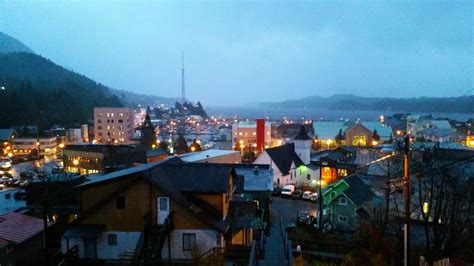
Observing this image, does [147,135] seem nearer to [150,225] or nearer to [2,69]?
[150,225]

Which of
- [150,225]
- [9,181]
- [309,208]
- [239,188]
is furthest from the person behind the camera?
[9,181]

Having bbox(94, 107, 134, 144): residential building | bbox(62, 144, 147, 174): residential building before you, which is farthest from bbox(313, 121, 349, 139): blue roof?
bbox(94, 107, 134, 144): residential building

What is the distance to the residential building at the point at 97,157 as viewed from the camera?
3641 centimetres

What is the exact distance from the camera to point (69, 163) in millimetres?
41594

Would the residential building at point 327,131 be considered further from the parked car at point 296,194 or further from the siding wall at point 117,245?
the siding wall at point 117,245

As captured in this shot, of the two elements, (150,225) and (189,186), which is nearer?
(150,225)

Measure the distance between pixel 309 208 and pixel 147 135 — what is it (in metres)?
39.7

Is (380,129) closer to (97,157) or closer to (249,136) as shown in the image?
(249,136)

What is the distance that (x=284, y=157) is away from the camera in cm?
3453

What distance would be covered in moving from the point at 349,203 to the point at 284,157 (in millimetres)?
13260

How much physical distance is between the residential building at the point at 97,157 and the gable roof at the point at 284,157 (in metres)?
14.6

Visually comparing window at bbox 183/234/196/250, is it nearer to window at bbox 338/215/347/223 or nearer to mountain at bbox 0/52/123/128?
window at bbox 338/215/347/223

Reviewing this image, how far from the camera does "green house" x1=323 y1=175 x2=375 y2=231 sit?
21234 millimetres

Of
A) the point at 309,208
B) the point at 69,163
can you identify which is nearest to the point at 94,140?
the point at 69,163
